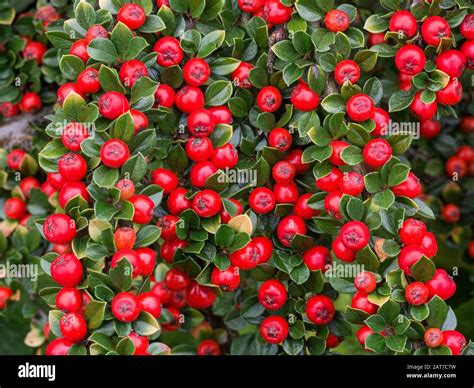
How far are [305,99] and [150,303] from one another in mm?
568

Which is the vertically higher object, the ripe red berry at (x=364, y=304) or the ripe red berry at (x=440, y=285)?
the ripe red berry at (x=440, y=285)

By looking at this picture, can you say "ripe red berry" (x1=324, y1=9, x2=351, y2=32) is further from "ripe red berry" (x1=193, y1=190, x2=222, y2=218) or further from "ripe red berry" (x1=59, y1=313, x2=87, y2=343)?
"ripe red berry" (x1=59, y1=313, x2=87, y2=343)

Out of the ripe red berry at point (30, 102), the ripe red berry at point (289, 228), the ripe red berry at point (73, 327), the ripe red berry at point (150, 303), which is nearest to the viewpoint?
the ripe red berry at point (73, 327)

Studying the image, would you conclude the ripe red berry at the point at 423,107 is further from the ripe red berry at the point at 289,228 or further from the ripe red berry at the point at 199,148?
the ripe red berry at the point at 199,148

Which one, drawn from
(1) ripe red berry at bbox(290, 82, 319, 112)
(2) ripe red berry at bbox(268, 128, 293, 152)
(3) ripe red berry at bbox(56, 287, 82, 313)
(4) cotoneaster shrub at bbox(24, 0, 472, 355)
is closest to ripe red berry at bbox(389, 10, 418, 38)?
(4) cotoneaster shrub at bbox(24, 0, 472, 355)

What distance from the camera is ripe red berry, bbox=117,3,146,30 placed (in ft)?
5.39

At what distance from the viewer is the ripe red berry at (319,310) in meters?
1.71

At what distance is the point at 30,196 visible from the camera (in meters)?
2.10

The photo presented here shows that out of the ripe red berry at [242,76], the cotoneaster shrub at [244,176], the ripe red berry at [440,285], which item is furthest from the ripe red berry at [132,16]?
the ripe red berry at [440,285]

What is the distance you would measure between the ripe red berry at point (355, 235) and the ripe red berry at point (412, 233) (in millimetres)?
77

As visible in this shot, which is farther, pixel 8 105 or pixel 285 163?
pixel 8 105

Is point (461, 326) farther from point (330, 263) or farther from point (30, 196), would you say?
point (30, 196)
